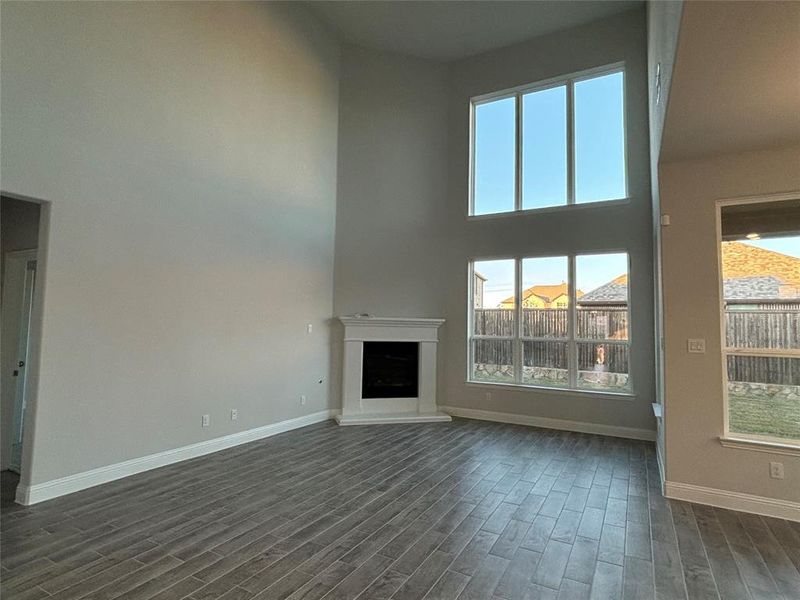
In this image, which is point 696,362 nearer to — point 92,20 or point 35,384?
point 35,384

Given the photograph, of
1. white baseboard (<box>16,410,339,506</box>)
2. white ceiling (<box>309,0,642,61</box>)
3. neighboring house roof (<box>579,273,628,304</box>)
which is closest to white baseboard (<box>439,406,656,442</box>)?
neighboring house roof (<box>579,273,628,304</box>)

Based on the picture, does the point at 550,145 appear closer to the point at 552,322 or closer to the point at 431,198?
the point at 431,198

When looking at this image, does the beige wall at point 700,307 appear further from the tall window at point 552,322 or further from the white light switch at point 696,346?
the tall window at point 552,322

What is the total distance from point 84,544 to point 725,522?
166 inches

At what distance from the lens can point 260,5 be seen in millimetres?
4984

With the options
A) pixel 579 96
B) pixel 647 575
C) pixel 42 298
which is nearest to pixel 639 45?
pixel 579 96

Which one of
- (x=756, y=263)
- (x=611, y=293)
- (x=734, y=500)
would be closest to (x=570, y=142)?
(x=611, y=293)

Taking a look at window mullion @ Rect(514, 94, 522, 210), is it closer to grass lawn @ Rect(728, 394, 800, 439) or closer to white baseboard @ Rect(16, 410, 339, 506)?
grass lawn @ Rect(728, 394, 800, 439)

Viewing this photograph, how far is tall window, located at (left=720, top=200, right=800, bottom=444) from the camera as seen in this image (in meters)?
3.05

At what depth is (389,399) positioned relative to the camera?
20.3 ft

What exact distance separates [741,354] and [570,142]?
3.86m

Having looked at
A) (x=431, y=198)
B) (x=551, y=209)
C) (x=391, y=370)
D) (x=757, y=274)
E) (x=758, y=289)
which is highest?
(x=431, y=198)

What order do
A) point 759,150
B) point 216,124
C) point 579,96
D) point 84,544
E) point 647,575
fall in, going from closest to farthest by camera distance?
point 647,575 < point 84,544 < point 759,150 < point 216,124 < point 579,96

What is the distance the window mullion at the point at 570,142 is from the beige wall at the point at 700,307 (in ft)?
8.19
